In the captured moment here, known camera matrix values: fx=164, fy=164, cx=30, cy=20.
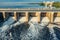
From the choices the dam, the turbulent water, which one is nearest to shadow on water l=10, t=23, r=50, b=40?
the turbulent water

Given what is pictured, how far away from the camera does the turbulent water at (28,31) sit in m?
27.4

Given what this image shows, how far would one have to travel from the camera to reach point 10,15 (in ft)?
117

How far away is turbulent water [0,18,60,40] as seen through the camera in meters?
27.4

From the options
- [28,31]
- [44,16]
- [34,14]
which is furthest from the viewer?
[34,14]

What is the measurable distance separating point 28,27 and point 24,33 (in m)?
2.59

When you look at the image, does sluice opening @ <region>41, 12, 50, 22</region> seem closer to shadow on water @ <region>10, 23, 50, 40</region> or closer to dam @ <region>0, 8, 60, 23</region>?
dam @ <region>0, 8, 60, 23</region>

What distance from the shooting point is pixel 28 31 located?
2981cm

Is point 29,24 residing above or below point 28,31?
above

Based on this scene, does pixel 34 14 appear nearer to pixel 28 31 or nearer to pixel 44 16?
pixel 44 16

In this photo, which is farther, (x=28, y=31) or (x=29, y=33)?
(x=28, y=31)

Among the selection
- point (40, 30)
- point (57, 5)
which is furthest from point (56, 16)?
point (57, 5)

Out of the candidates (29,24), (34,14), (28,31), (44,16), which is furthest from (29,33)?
(44,16)

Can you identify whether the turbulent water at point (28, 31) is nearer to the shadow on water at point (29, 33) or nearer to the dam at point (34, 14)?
the shadow on water at point (29, 33)

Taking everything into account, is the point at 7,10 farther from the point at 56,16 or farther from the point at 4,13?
the point at 56,16
